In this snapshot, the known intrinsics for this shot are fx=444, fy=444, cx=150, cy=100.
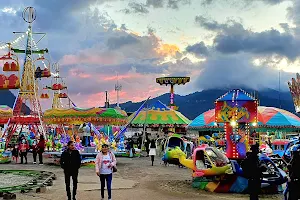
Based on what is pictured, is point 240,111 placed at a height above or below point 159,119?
below

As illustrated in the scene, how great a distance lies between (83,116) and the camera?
81.5 feet

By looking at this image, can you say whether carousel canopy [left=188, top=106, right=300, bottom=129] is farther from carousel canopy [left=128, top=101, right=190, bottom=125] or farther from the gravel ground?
the gravel ground

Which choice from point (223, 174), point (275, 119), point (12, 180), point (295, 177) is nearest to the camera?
point (295, 177)

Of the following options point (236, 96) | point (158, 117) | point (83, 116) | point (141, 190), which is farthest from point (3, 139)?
point (236, 96)

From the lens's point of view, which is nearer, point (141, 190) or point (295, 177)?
point (295, 177)

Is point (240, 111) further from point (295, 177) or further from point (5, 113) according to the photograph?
point (5, 113)

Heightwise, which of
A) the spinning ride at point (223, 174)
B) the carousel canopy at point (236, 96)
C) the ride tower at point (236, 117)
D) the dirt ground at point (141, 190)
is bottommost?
the dirt ground at point (141, 190)

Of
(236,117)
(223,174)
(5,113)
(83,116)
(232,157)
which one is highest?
(5,113)

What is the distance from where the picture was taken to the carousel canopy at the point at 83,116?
81.6 ft

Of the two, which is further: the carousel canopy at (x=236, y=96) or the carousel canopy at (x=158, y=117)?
the carousel canopy at (x=158, y=117)

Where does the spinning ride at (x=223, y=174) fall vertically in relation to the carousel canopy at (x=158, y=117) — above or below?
below

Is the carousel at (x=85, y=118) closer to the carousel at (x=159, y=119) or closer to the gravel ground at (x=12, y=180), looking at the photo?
the gravel ground at (x=12, y=180)

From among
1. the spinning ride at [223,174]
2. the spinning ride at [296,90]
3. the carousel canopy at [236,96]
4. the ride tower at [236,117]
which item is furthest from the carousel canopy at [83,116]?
the spinning ride at [296,90]

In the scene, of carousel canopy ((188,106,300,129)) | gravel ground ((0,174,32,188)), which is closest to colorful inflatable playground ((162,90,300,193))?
gravel ground ((0,174,32,188))
